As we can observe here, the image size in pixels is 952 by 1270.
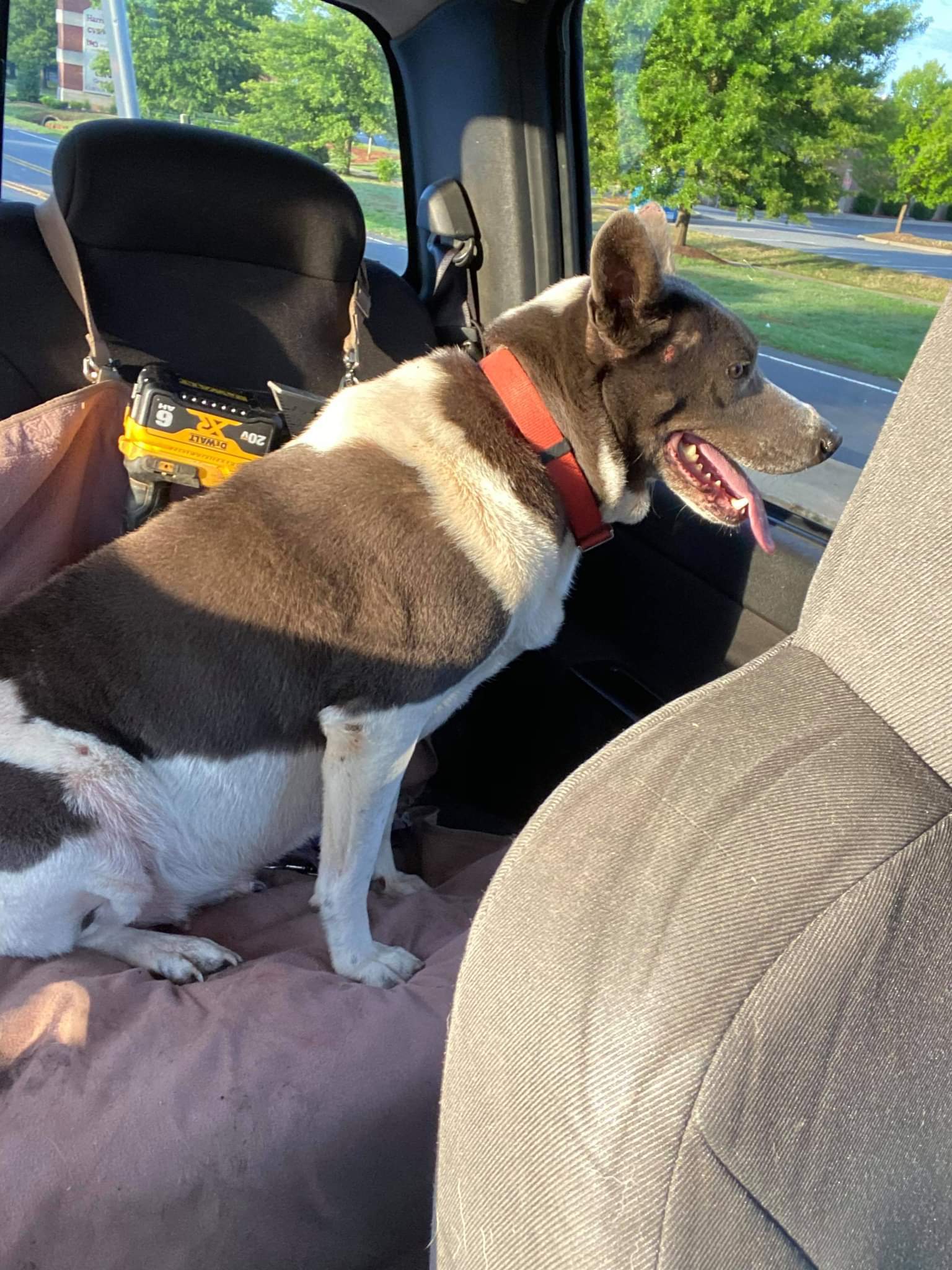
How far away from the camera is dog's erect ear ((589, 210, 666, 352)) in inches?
66.1

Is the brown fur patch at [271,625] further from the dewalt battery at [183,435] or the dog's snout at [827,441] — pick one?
the dog's snout at [827,441]

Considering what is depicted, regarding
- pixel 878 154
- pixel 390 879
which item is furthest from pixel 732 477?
pixel 390 879

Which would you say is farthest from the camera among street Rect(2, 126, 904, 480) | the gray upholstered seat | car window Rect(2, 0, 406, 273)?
car window Rect(2, 0, 406, 273)

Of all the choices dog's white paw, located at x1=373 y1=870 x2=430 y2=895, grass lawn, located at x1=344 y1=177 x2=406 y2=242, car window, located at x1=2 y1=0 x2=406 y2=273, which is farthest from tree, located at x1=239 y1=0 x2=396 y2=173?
dog's white paw, located at x1=373 y1=870 x2=430 y2=895

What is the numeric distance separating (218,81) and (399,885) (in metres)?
2.52

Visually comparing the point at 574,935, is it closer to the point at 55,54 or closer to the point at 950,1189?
the point at 950,1189

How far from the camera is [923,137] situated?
189 centimetres

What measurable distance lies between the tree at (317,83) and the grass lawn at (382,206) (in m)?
0.12

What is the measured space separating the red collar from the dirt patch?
0.85 metres

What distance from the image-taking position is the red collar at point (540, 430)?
74.7 inches

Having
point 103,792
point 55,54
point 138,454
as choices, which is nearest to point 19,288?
point 138,454

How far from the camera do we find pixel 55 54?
108 inches

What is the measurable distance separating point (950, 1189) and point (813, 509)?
1696mm

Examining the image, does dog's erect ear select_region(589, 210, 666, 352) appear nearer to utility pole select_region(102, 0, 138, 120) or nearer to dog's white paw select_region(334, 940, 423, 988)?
dog's white paw select_region(334, 940, 423, 988)
